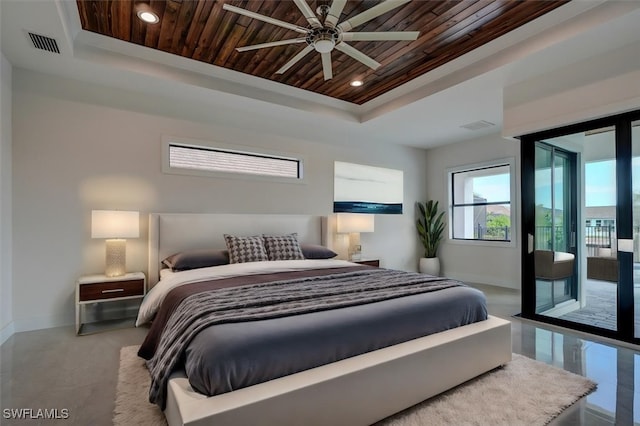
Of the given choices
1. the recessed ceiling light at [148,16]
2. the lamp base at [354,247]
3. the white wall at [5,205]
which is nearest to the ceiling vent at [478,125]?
the lamp base at [354,247]

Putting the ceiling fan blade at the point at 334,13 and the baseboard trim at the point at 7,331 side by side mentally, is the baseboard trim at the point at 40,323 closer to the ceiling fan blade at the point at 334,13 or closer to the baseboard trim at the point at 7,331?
the baseboard trim at the point at 7,331

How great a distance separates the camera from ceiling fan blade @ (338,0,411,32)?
6.93 ft

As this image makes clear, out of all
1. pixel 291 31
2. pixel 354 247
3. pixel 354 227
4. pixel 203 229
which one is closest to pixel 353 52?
pixel 291 31

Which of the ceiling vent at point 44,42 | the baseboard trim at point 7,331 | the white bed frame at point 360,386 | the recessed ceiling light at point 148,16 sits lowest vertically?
the baseboard trim at point 7,331

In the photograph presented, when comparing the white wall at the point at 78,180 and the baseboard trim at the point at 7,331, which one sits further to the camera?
the white wall at the point at 78,180

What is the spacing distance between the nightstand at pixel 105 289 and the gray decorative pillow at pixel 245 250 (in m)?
0.94

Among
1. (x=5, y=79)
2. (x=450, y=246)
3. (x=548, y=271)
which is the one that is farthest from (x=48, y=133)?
(x=450, y=246)

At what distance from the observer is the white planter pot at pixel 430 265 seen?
617 centimetres

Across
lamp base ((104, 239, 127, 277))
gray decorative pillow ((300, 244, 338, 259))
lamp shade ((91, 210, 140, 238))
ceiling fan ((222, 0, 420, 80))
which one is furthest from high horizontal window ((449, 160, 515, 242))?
lamp base ((104, 239, 127, 277))

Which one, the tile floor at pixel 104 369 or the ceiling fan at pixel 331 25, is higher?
the ceiling fan at pixel 331 25

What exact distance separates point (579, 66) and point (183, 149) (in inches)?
176

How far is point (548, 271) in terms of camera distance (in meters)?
3.79

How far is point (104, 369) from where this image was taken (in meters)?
2.42

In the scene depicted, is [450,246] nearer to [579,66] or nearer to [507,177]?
[507,177]
